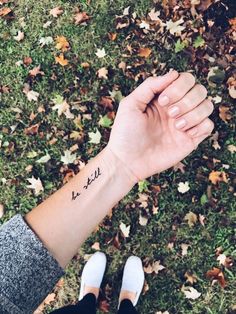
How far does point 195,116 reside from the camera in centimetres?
299

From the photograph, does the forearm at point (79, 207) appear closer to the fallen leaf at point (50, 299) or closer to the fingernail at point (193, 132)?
the fingernail at point (193, 132)

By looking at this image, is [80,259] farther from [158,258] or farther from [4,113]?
[4,113]

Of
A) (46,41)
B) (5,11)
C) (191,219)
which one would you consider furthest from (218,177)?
(5,11)


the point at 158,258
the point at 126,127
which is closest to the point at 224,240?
the point at 158,258

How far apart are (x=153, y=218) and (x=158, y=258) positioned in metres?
0.43

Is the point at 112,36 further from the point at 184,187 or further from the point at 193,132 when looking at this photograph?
the point at 193,132

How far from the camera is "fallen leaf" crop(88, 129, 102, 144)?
16.3ft

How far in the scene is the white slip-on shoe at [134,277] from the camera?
4.56 metres

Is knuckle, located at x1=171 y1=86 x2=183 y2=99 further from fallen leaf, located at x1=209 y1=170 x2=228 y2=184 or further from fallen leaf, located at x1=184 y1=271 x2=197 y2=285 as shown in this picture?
fallen leaf, located at x1=184 y1=271 x2=197 y2=285

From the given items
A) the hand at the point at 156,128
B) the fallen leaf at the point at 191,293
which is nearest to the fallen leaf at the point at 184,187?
the fallen leaf at the point at 191,293

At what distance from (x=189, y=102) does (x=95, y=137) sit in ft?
7.08

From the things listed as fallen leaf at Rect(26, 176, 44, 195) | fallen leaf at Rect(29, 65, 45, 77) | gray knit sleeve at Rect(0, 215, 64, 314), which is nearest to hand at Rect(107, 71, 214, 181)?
gray knit sleeve at Rect(0, 215, 64, 314)

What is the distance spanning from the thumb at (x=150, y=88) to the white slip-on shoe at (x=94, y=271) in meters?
2.10

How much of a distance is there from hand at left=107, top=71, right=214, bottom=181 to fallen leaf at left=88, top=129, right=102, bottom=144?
1532 mm
